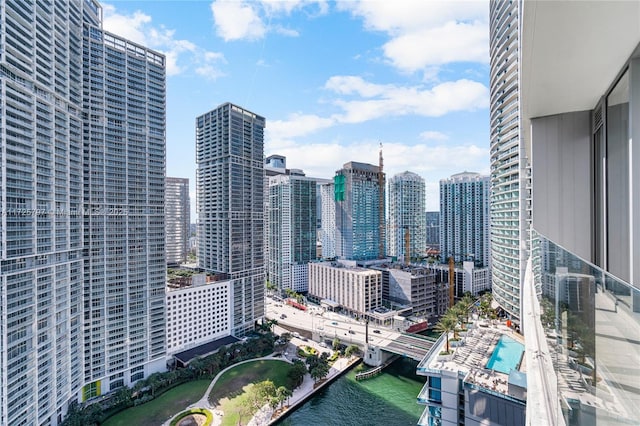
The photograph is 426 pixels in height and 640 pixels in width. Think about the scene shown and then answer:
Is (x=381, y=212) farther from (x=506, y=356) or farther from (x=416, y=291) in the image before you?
(x=506, y=356)

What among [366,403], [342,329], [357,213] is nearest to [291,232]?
[357,213]

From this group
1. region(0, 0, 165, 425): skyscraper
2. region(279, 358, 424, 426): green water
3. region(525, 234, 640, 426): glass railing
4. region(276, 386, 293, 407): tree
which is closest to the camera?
region(525, 234, 640, 426): glass railing

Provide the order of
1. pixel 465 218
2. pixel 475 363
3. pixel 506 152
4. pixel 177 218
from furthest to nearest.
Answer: pixel 177 218 → pixel 465 218 → pixel 506 152 → pixel 475 363

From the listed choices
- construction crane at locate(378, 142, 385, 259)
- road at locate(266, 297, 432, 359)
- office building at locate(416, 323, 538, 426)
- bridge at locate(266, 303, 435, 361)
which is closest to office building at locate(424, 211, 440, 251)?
construction crane at locate(378, 142, 385, 259)

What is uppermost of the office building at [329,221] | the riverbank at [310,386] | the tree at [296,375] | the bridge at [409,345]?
the office building at [329,221]

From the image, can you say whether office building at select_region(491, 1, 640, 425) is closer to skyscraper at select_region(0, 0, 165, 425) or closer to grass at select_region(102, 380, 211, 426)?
A: skyscraper at select_region(0, 0, 165, 425)

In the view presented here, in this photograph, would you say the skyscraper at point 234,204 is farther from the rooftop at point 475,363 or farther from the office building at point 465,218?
the office building at point 465,218

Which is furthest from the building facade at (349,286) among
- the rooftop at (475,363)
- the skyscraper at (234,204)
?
the rooftop at (475,363)
